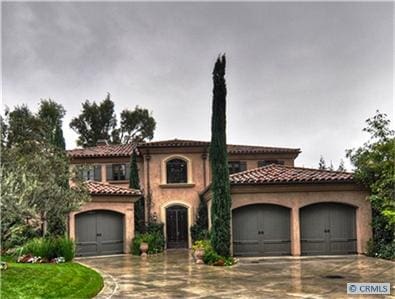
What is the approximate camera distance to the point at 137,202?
2686 cm

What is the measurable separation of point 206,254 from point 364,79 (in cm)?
1087

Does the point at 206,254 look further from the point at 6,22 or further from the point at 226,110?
the point at 6,22

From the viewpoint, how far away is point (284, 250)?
68.4 feet

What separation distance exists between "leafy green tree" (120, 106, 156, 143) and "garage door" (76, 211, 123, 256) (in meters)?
24.2

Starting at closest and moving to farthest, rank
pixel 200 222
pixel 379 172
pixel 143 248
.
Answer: pixel 379 172, pixel 143 248, pixel 200 222

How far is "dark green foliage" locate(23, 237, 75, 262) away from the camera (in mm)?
16594

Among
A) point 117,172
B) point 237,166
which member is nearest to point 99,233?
point 117,172

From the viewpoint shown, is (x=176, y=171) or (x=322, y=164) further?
(x=322, y=164)

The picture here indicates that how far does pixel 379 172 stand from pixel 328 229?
3707mm

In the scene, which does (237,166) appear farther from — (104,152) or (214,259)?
(214,259)

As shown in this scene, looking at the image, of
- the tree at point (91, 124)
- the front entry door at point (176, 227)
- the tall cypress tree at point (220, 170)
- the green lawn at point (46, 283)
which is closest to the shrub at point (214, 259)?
the tall cypress tree at point (220, 170)

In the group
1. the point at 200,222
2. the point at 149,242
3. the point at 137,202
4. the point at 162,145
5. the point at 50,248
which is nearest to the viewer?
the point at 50,248

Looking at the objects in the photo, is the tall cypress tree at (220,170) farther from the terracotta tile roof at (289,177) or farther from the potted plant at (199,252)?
the terracotta tile roof at (289,177)

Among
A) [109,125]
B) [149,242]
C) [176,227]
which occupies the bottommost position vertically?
[149,242]
